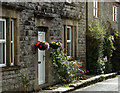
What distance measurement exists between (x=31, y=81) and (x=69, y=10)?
459cm

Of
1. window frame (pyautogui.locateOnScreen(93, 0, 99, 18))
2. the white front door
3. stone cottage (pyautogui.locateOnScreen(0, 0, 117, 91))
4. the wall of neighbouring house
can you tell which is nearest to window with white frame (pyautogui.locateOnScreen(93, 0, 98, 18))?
window frame (pyautogui.locateOnScreen(93, 0, 99, 18))

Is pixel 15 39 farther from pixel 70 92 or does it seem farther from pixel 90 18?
pixel 90 18

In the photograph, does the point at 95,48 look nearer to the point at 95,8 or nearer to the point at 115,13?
the point at 95,8

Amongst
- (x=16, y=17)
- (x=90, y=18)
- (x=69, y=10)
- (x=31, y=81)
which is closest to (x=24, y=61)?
(x=31, y=81)

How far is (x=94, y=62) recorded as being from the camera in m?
16.1

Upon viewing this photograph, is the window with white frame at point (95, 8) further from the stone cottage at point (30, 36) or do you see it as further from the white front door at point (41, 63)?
the white front door at point (41, 63)

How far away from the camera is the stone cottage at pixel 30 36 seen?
9234mm

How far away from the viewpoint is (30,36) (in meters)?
10.5

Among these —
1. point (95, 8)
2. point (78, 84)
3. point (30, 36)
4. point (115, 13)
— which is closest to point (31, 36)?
point (30, 36)

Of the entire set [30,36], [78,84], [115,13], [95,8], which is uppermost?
→ [115,13]

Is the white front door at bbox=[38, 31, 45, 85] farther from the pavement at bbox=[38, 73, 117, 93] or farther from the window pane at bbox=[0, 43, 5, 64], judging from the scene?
the window pane at bbox=[0, 43, 5, 64]

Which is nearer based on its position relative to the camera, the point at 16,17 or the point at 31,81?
the point at 16,17

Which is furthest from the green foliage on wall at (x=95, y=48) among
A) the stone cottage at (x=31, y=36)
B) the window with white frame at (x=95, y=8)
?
the stone cottage at (x=31, y=36)

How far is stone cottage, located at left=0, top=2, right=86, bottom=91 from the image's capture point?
9234 millimetres
